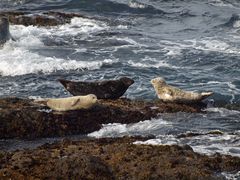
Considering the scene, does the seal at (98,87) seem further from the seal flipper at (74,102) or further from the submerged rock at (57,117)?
the seal flipper at (74,102)

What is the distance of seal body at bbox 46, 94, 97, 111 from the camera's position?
10.8 m

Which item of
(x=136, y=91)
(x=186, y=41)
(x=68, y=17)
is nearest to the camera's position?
(x=136, y=91)

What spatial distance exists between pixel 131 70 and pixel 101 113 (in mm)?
6786

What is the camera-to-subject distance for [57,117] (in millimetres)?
10477

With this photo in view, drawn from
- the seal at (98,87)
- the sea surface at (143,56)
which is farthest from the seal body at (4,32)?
the seal at (98,87)

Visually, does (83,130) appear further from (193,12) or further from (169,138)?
(193,12)

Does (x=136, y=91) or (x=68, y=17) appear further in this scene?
(x=68, y=17)

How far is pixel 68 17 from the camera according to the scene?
86.0 feet

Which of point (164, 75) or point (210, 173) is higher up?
point (210, 173)

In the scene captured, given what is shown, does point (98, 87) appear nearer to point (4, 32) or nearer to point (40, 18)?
point (4, 32)

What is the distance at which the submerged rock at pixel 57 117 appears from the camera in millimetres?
10102

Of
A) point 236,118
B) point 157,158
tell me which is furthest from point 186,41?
point 157,158

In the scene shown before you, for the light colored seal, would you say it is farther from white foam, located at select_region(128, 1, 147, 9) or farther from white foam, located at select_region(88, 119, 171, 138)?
white foam, located at select_region(128, 1, 147, 9)

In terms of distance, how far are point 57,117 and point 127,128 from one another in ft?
4.47
